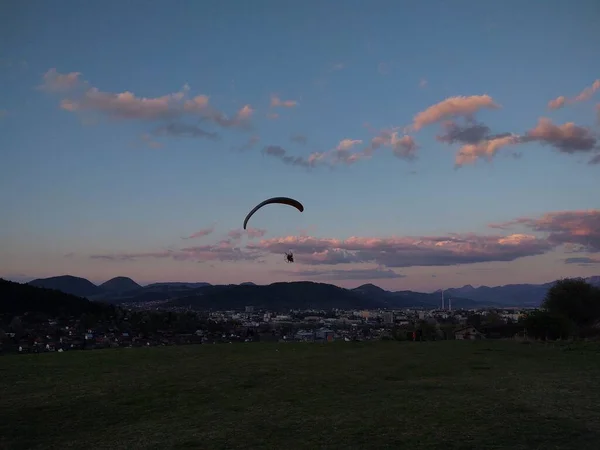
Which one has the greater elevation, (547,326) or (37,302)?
(37,302)

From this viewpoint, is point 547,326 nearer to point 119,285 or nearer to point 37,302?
point 37,302

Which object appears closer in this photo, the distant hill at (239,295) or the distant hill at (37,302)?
the distant hill at (37,302)

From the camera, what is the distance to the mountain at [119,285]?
172 m

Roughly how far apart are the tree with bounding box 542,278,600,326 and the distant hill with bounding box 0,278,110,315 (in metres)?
39.0

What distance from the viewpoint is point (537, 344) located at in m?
24.2

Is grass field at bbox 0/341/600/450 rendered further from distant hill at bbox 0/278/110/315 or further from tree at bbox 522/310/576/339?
distant hill at bbox 0/278/110/315

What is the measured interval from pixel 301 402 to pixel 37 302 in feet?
141

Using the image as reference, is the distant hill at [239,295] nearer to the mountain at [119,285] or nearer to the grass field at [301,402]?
the mountain at [119,285]

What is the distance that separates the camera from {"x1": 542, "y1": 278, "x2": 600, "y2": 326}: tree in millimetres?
35969

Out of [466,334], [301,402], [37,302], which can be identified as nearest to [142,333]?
[37,302]

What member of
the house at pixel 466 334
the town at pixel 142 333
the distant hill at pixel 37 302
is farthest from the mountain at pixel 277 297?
the house at pixel 466 334

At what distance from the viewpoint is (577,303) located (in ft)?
117

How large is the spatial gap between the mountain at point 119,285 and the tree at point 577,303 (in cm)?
15310

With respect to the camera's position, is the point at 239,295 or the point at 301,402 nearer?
the point at 301,402
